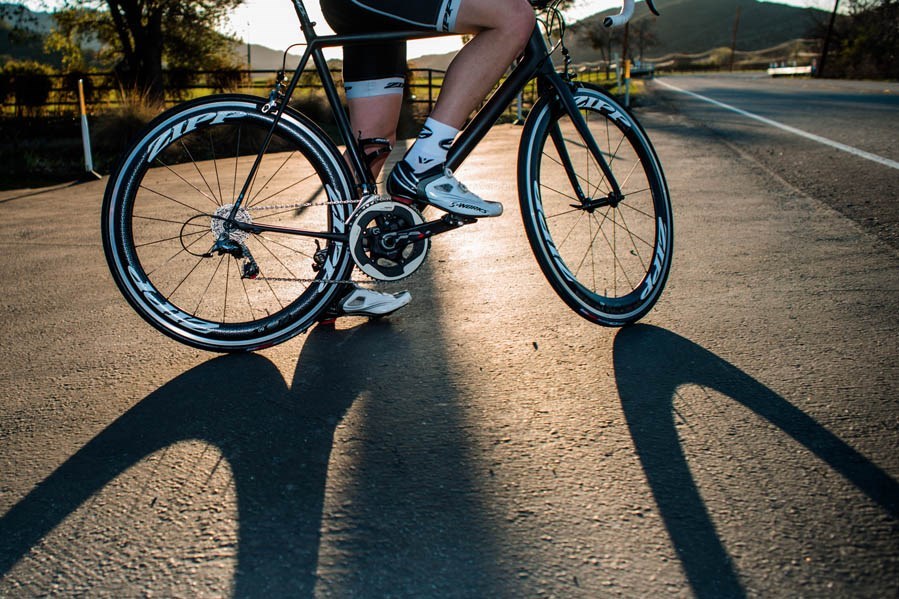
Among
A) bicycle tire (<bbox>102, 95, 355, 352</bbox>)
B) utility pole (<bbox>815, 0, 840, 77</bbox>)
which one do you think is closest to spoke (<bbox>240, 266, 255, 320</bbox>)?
bicycle tire (<bbox>102, 95, 355, 352</bbox>)

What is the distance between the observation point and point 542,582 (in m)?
1.42

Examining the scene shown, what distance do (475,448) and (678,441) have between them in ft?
1.78

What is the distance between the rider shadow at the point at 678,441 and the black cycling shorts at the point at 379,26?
1331mm

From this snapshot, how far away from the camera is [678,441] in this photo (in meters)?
1.96

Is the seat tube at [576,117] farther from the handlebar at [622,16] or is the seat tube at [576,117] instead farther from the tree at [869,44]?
the tree at [869,44]

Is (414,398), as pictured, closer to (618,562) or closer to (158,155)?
(618,562)

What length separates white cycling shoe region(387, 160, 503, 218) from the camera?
8.70 ft

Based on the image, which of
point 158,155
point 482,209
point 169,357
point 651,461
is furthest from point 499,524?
point 158,155

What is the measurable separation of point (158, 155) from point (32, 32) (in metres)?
33.1

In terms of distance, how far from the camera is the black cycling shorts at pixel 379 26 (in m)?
2.53

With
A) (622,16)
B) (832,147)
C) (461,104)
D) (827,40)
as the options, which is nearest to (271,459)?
(461,104)

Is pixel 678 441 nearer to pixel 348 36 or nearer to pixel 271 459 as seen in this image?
pixel 271 459

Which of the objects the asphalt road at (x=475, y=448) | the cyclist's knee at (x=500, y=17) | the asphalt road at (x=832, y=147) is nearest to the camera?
the asphalt road at (x=475, y=448)

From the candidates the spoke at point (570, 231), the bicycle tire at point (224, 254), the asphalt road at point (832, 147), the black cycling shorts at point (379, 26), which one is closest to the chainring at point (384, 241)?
A: the bicycle tire at point (224, 254)
